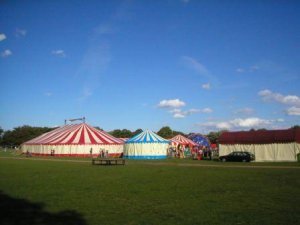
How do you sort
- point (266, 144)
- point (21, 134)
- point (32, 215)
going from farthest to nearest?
point (21, 134), point (266, 144), point (32, 215)

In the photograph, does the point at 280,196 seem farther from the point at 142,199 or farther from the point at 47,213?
the point at 47,213

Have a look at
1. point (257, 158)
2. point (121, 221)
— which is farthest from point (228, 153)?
point (121, 221)

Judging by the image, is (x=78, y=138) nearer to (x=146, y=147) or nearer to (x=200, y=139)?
(x=146, y=147)

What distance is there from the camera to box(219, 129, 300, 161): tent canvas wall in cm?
3322

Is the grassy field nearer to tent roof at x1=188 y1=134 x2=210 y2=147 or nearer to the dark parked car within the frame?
the dark parked car

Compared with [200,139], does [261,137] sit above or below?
below

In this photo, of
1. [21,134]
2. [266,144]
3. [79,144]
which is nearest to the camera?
[266,144]

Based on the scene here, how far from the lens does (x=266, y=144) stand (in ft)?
113

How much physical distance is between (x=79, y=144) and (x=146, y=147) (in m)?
10.1

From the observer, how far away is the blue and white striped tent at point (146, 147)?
4131cm

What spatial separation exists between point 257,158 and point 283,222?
28374 millimetres

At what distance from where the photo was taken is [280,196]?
1092 cm

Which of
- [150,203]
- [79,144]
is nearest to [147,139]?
[79,144]

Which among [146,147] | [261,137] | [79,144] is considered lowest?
[146,147]
